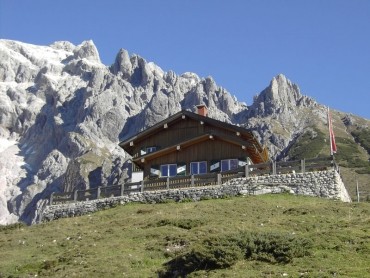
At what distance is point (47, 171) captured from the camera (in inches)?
7653

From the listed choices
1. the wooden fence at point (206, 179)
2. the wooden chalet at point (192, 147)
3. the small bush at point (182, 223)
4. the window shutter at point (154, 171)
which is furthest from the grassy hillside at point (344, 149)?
the small bush at point (182, 223)

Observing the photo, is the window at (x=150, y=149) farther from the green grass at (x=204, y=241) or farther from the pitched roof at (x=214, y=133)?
the green grass at (x=204, y=241)

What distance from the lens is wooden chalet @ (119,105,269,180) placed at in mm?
47312

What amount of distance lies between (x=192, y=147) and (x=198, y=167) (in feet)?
6.15

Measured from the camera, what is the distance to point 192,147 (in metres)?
48.8

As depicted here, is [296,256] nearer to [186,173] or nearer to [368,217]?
[368,217]

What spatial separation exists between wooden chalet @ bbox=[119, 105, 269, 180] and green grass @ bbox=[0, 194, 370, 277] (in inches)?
379

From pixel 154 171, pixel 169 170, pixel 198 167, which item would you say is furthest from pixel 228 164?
pixel 154 171

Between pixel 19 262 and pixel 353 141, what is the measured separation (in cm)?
17103

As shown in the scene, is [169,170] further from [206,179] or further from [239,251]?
Answer: [239,251]

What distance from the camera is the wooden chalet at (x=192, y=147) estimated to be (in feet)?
155

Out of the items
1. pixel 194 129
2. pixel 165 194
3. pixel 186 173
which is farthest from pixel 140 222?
pixel 194 129

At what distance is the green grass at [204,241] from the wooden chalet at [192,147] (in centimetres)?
962

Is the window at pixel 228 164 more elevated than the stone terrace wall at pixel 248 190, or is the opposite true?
the window at pixel 228 164
